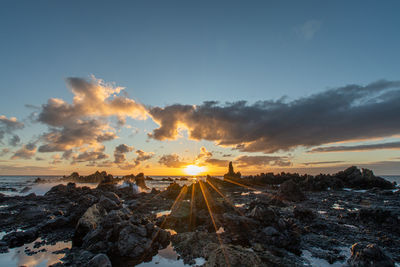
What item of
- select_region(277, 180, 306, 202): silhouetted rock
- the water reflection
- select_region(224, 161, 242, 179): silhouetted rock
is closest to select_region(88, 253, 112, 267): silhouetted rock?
the water reflection

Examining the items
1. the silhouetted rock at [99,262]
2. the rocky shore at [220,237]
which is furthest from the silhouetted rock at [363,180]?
the silhouetted rock at [99,262]

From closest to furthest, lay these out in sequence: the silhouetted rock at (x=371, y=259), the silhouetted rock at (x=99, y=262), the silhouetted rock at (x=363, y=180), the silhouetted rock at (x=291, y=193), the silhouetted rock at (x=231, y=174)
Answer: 1. the silhouetted rock at (x=371, y=259)
2. the silhouetted rock at (x=99, y=262)
3. the silhouetted rock at (x=291, y=193)
4. the silhouetted rock at (x=363, y=180)
5. the silhouetted rock at (x=231, y=174)

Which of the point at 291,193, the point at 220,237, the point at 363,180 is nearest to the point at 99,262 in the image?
the point at 220,237

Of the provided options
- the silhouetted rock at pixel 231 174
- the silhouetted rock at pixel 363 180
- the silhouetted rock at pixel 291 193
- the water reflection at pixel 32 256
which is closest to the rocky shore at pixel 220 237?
the water reflection at pixel 32 256

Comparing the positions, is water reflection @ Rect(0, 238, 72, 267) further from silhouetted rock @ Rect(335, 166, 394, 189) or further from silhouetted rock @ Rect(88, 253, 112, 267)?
silhouetted rock @ Rect(335, 166, 394, 189)

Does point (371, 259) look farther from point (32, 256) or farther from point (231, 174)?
point (231, 174)

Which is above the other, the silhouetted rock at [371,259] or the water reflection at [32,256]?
the silhouetted rock at [371,259]

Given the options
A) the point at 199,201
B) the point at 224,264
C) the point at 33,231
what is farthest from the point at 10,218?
the point at 224,264

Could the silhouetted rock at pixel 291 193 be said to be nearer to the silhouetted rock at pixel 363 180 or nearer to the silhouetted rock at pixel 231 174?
the silhouetted rock at pixel 363 180

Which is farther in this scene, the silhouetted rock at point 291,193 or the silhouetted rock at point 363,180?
the silhouetted rock at point 363,180

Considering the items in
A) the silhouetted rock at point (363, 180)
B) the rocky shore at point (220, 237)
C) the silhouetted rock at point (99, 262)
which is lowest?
the silhouetted rock at point (363, 180)

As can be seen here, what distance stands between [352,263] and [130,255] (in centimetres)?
Answer: 1289

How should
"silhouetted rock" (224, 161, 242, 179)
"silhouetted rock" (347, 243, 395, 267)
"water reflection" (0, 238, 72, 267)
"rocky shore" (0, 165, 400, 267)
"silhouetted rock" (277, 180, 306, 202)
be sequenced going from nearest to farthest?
"silhouetted rock" (347, 243, 395, 267)
"rocky shore" (0, 165, 400, 267)
"water reflection" (0, 238, 72, 267)
"silhouetted rock" (277, 180, 306, 202)
"silhouetted rock" (224, 161, 242, 179)

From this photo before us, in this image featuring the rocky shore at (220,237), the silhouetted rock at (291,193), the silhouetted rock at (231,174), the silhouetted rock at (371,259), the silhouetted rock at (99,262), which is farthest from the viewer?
the silhouetted rock at (231,174)
